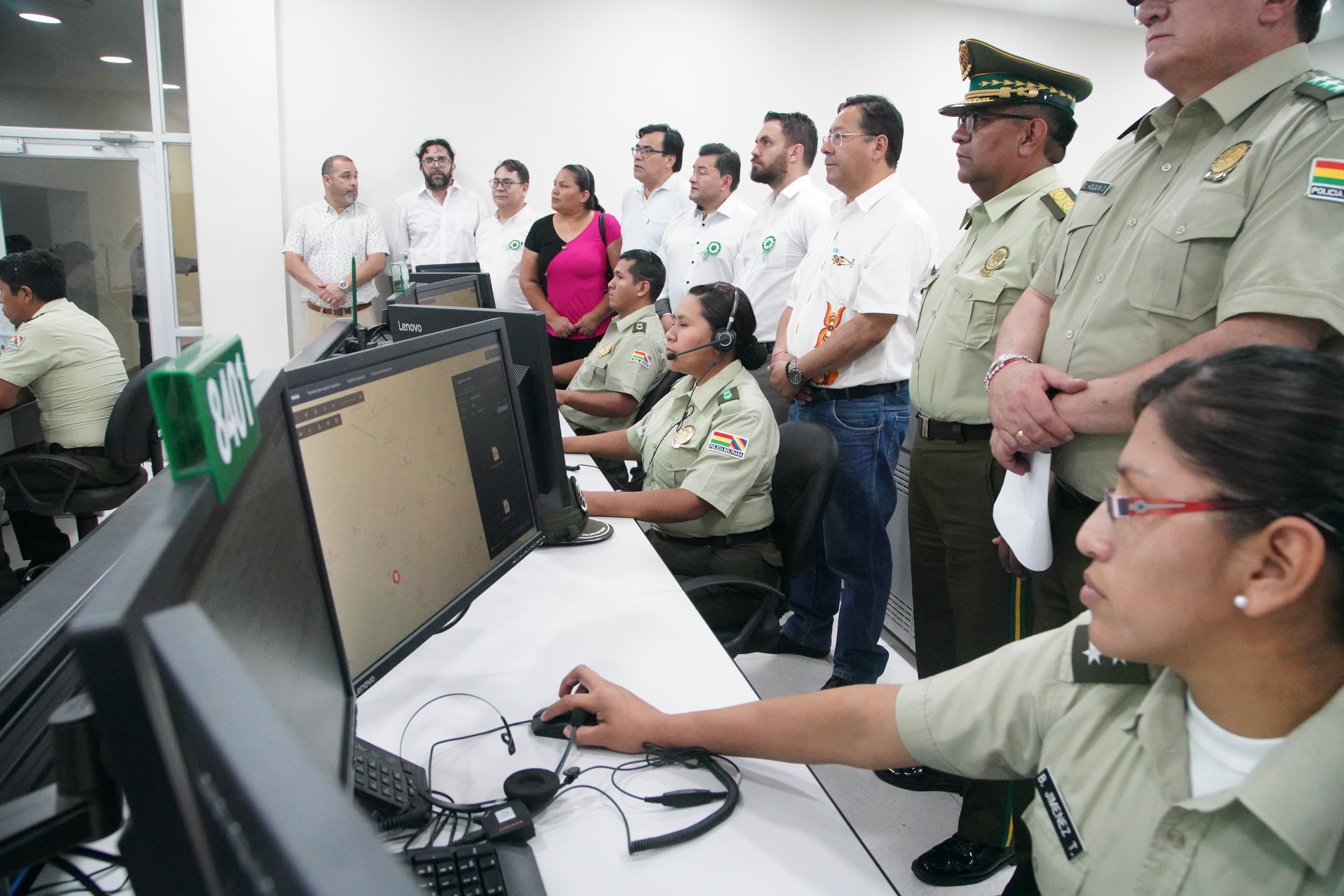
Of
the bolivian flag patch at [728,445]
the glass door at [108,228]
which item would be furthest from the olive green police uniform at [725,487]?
the glass door at [108,228]

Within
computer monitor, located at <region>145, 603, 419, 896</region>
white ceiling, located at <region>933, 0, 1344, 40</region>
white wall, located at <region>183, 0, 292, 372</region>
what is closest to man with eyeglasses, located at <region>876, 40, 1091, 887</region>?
computer monitor, located at <region>145, 603, 419, 896</region>

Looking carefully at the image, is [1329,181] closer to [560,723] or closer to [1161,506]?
[1161,506]

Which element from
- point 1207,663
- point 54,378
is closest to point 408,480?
point 1207,663

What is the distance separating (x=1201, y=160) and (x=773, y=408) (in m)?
1.92

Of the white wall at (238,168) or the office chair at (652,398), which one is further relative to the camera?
the white wall at (238,168)

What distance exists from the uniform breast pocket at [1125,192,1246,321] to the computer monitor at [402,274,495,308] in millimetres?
1546

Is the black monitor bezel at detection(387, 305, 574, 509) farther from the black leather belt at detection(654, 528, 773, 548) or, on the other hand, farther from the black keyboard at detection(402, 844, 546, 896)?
the black keyboard at detection(402, 844, 546, 896)

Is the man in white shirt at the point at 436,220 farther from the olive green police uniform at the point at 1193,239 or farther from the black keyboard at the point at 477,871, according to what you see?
the black keyboard at the point at 477,871

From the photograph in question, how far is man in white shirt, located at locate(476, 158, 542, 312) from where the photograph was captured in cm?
489

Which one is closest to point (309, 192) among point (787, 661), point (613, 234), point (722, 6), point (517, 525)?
point (613, 234)

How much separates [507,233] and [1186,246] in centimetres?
435

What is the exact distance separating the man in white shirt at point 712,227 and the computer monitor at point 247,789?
137 inches

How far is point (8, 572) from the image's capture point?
272 centimetres

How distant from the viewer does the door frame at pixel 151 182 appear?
196 inches
